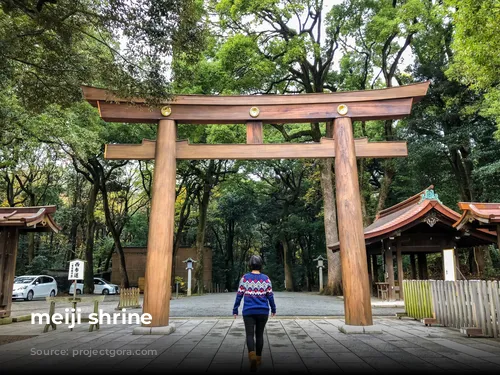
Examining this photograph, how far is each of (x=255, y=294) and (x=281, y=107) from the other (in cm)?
472

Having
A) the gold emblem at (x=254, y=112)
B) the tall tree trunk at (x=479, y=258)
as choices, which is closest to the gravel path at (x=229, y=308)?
the gold emblem at (x=254, y=112)

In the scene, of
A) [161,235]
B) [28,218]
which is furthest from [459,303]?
[28,218]

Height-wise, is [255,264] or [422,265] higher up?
[255,264]

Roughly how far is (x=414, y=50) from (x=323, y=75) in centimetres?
512

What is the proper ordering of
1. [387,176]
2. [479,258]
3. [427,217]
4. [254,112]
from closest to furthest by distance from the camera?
[254,112], [427,217], [479,258], [387,176]

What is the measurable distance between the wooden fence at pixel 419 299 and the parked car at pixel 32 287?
1883 cm

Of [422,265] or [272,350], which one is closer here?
[272,350]

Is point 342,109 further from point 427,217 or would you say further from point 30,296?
point 30,296

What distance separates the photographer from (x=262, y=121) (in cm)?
823

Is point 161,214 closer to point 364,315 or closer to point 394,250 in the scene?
point 364,315

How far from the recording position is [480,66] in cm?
1141

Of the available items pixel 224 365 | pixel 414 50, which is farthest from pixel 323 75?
pixel 224 365

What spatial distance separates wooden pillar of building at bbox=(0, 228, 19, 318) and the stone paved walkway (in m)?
2.10

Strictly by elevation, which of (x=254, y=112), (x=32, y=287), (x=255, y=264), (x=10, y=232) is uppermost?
(x=254, y=112)
